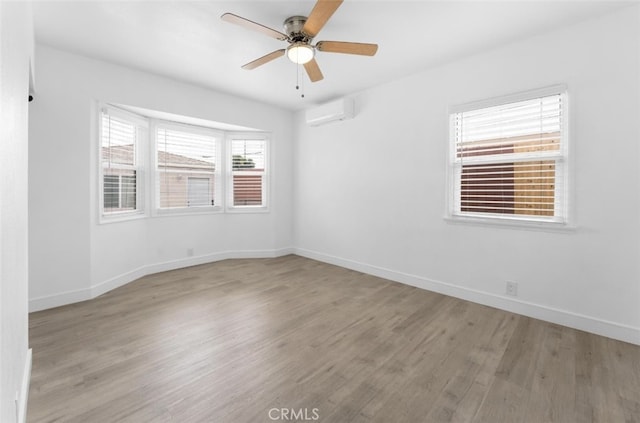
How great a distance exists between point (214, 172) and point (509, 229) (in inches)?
173

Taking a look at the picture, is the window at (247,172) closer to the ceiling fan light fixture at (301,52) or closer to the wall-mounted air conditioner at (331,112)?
the wall-mounted air conditioner at (331,112)

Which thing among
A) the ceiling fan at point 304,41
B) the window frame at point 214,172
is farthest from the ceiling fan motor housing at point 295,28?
the window frame at point 214,172

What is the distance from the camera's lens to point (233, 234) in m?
5.14

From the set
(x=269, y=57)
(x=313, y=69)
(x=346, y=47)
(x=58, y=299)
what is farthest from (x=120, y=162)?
(x=346, y=47)

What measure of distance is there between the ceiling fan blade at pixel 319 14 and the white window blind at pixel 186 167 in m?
3.11

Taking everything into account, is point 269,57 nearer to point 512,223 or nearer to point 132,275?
point 512,223

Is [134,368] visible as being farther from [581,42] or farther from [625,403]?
[581,42]

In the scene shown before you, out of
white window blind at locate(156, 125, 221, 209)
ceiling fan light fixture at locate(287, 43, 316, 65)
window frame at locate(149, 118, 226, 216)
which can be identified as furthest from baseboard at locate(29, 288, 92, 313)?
ceiling fan light fixture at locate(287, 43, 316, 65)

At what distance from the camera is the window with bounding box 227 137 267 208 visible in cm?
517

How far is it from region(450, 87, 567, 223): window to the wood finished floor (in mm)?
1109

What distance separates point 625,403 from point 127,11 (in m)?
4.52

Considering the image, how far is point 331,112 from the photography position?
4.43m

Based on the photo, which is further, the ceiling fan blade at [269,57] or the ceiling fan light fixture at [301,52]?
the ceiling fan blade at [269,57]

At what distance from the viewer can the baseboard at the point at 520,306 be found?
2.42 metres
